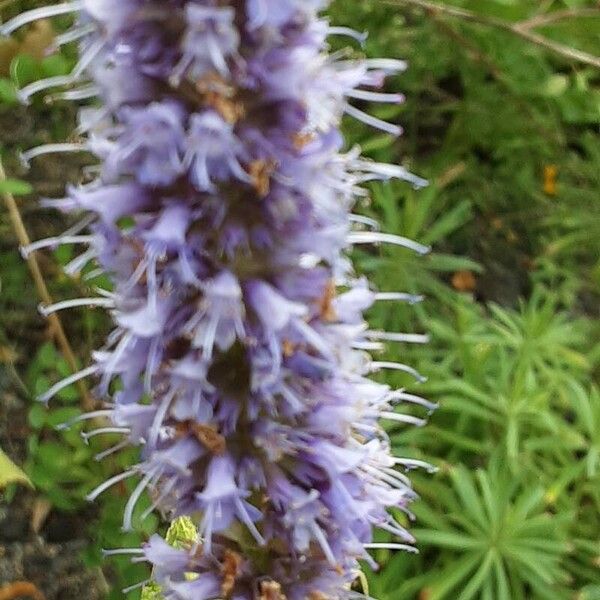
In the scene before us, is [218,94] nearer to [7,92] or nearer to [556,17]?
[7,92]

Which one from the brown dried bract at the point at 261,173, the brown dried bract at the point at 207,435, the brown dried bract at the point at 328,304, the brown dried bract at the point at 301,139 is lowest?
the brown dried bract at the point at 207,435

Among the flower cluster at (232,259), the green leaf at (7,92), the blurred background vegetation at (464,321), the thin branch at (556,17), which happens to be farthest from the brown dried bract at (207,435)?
the thin branch at (556,17)

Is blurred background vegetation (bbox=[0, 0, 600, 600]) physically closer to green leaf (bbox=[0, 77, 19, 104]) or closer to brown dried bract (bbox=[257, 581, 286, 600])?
green leaf (bbox=[0, 77, 19, 104])

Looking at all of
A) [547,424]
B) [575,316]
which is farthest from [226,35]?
[575,316]

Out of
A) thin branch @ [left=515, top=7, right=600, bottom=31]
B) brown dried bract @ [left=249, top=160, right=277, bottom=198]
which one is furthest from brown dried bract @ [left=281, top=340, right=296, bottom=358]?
thin branch @ [left=515, top=7, right=600, bottom=31]

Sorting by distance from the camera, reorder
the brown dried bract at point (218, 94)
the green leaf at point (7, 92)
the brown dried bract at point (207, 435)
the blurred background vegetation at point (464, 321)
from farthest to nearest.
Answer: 1. the blurred background vegetation at point (464, 321)
2. the green leaf at point (7, 92)
3. the brown dried bract at point (207, 435)
4. the brown dried bract at point (218, 94)

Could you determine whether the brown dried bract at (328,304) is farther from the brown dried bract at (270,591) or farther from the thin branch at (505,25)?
the thin branch at (505,25)

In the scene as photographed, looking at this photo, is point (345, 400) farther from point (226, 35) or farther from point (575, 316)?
point (575, 316)
